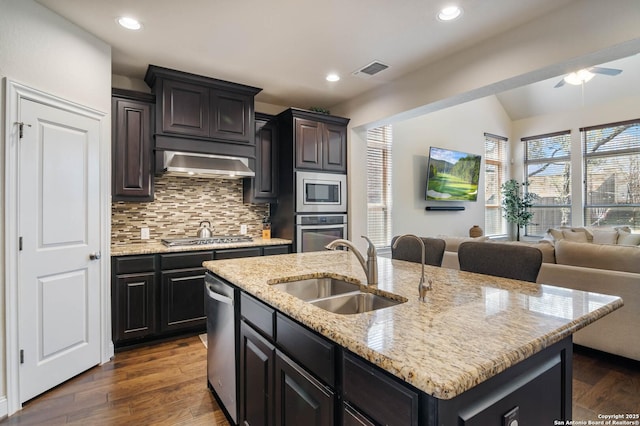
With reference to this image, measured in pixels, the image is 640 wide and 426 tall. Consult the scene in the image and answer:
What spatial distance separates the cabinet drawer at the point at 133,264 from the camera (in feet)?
9.81

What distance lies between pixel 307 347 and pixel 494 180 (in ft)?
24.8

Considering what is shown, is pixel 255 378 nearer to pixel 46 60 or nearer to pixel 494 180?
pixel 46 60

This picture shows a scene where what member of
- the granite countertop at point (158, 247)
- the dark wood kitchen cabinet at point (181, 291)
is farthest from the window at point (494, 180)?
the dark wood kitchen cabinet at point (181, 291)

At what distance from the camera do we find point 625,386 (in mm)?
2346

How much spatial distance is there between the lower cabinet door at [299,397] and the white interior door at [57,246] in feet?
6.55

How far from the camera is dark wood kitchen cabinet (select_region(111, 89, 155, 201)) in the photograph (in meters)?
3.19

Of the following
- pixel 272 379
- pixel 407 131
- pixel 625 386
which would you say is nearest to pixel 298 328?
pixel 272 379

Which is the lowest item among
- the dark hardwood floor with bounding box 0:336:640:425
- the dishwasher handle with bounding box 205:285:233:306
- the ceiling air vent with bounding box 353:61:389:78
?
the dark hardwood floor with bounding box 0:336:640:425

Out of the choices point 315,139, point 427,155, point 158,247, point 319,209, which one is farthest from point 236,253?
point 427,155

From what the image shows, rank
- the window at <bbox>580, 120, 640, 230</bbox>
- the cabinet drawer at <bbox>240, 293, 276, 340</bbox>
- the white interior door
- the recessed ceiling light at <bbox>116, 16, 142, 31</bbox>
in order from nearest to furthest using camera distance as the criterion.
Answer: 1. the cabinet drawer at <bbox>240, 293, 276, 340</bbox>
2. the white interior door
3. the recessed ceiling light at <bbox>116, 16, 142, 31</bbox>
4. the window at <bbox>580, 120, 640, 230</bbox>

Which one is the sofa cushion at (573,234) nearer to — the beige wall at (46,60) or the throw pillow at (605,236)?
the throw pillow at (605,236)

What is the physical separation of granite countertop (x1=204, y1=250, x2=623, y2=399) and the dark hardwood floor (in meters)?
1.08

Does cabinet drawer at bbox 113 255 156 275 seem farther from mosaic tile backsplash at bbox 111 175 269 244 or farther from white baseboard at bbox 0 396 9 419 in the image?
white baseboard at bbox 0 396 9 419

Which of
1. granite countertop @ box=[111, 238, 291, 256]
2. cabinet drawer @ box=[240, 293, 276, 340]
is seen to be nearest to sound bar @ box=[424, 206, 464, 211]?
granite countertop @ box=[111, 238, 291, 256]
